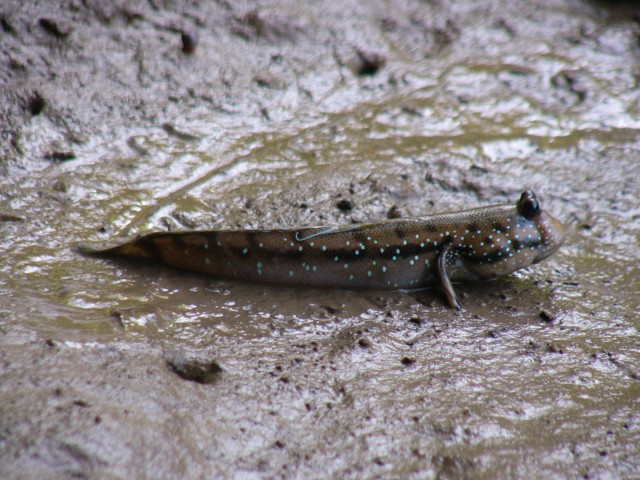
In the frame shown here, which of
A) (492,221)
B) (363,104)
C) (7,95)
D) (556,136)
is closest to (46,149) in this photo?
(7,95)

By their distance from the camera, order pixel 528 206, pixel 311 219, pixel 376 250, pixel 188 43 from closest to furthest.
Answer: pixel 376 250
pixel 528 206
pixel 311 219
pixel 188 43

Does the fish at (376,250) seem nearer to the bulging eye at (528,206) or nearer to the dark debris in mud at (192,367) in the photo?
the bulging eye at (528,206)

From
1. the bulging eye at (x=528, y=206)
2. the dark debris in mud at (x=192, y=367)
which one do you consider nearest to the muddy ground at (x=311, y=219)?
the dark debris in mud at (x=192, y=367)

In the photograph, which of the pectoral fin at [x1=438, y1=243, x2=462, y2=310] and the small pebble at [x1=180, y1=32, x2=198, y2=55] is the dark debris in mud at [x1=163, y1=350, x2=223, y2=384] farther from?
the small pebble at [x1=180, y1=32, x2=198, y2=55]

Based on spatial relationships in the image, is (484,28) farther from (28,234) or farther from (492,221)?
(28,234)

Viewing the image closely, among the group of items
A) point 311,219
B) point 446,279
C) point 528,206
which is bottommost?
point 446,279

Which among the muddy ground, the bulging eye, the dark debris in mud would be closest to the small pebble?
the muddy ground

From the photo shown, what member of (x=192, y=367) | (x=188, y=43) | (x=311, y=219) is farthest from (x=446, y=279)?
(x=188, y=43)

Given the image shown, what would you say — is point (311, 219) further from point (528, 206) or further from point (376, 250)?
point (528, 206)
